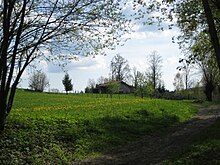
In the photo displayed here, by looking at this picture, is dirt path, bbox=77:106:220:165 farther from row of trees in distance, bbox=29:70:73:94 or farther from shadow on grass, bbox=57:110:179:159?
row of trees in distance, bbox=29:70:73:94

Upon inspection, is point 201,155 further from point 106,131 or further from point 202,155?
point 106,131

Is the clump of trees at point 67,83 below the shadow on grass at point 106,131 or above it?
above

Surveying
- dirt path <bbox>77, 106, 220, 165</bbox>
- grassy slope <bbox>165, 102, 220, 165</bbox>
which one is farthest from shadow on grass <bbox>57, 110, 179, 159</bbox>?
grassy slope <bbox>165, 102, 220, 165</bbox>

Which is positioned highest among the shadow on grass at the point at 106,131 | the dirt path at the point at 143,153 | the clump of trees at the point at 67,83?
the clump of trees at the point at 67,83

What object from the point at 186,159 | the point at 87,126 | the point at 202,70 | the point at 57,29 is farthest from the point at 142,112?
the point at 202,70

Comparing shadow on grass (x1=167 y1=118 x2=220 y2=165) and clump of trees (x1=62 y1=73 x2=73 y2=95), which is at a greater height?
clump of trees (x1=62 y1=73 x2=73 y2=95)

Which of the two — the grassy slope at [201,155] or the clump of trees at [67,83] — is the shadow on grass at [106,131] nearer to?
the grassy slope at [201,155]

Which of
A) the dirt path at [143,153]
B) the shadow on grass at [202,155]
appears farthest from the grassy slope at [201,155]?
the dirt path at [143,153]

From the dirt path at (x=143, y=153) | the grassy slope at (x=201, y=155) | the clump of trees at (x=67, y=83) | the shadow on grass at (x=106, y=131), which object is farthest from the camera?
the clump of trees at (x=67, y=83)

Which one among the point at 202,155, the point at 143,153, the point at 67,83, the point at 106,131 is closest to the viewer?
the point at 202,155

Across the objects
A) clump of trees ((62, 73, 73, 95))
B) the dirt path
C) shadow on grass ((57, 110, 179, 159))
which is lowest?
the dirt path

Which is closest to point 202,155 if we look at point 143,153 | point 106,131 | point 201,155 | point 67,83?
point 201,155

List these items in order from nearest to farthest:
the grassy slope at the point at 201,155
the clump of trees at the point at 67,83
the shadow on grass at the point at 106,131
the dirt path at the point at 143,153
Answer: the grassy slope at the point at 201,155 < the dirt path at the point at 143,153 < the shadow on grass at the point at 106,131 < the clump of trees at the point at 67,83

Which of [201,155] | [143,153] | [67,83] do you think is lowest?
[143,153]
